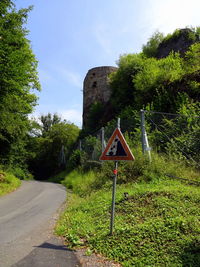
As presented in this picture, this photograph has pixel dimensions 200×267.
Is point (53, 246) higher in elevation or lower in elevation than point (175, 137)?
lower

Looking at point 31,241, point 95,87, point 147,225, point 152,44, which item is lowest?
point 31,241

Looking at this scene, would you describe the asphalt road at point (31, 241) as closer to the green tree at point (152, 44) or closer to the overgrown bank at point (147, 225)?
the overgrown bank at point (147, 225)

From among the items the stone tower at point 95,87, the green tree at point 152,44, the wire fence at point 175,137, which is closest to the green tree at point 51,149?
the stone tower at point 95,87

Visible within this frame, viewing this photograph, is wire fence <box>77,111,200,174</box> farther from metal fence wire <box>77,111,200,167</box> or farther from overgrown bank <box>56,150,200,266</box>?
overgrown bank <box>56,150,200,266</box>

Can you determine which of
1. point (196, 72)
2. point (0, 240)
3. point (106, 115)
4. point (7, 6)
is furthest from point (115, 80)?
point (0, 240)

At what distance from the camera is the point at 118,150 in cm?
409

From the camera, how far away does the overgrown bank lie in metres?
3.15

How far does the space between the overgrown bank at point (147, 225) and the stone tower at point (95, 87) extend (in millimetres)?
23934

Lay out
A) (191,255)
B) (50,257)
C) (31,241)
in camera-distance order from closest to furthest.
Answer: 1. (191,255)
2. (50,257)
3. (31,241)

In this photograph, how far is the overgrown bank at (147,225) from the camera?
124 inches

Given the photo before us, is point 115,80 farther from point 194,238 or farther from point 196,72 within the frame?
point 194,238

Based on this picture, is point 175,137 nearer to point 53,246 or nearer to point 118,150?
point 118,150

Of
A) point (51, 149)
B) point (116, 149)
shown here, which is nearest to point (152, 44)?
point (51, 149)

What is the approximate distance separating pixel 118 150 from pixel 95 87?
89.7 feet
